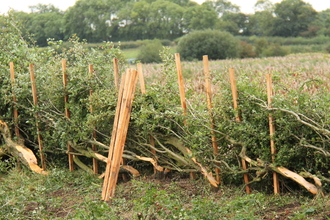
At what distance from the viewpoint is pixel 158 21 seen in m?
63.9

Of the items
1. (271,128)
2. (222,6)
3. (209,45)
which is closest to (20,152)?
(271,128)

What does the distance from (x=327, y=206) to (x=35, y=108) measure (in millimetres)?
5440

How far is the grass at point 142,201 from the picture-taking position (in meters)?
4.50

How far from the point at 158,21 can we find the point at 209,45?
2852 centimetres

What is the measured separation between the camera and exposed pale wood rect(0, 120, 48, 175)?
8.02 metres

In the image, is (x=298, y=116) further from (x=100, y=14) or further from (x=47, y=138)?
(x=100, y=14)

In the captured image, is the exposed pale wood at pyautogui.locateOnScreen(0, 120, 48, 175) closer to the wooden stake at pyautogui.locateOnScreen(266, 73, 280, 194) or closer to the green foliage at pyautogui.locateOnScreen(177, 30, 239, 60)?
the wooden stake at pyautogui.locateOnScreen(266, 73, 280, 194)

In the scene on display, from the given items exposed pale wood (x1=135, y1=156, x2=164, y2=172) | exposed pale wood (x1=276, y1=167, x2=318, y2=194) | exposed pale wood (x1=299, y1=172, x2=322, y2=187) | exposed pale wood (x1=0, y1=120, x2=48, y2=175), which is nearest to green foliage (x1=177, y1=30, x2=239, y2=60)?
exposed pale wood (x1=0, y1=120, x2=48, y2=175)

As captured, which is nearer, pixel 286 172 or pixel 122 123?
pixel 286 172

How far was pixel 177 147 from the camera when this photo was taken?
6555mm

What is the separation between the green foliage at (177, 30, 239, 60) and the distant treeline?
17459 millimetres

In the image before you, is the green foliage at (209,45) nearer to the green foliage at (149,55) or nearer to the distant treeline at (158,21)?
the green foliage at (149,55)

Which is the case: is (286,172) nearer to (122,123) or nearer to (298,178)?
(298,178)

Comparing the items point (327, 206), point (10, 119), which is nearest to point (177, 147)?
point (327, 206)
